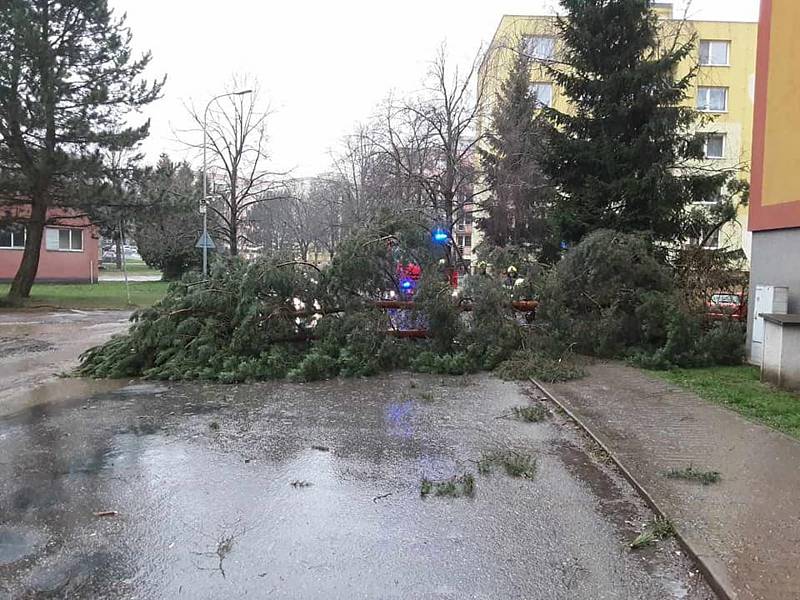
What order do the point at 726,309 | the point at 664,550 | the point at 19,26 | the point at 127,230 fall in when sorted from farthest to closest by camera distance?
the point at 127,230 → the point at 19,26 → the point at 726,309 → the point at 664,550

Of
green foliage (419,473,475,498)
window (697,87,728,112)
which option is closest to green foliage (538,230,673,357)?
green foliage (419,473,475,498)

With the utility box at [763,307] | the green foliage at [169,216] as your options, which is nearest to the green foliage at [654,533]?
the utility box at [763,307]

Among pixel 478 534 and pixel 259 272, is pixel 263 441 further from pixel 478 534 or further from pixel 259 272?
pixel 259 272

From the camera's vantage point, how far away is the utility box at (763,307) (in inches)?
372

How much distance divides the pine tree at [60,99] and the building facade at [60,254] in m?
10.7

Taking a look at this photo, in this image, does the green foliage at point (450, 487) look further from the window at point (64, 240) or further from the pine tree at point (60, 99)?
the window at point (64, 240)

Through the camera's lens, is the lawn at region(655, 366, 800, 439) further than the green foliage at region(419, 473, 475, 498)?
Yes

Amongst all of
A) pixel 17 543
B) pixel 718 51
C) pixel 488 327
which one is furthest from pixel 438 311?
pixel 718 51

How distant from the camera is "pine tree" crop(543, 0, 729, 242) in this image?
45.6 ft

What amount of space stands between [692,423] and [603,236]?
5107 mm

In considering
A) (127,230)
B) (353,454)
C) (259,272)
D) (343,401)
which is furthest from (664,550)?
(127,230)

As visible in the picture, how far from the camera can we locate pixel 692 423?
22.8 ft

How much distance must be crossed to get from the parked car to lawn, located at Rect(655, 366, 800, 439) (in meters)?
1.35

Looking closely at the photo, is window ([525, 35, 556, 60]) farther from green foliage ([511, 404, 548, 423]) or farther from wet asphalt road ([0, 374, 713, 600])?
wet asphalt road ([0, 374, 713, 600])
